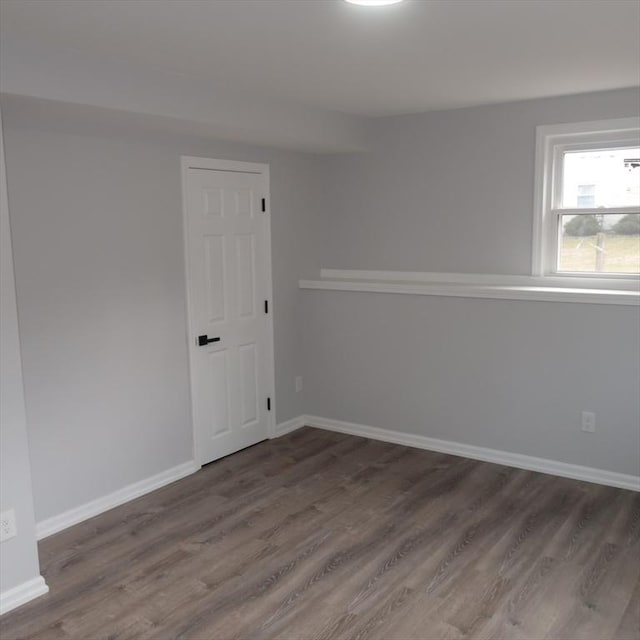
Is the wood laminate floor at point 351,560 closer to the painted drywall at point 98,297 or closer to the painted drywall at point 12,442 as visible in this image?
the painted drywall at point 12,442

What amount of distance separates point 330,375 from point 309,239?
3.66ft

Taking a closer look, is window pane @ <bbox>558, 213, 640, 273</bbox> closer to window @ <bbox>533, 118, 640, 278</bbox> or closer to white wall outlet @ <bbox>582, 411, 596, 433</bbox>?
window @ <bbox>533, 118, 640, 278</bbox>

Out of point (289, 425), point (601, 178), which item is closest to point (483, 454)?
point (289, 425)

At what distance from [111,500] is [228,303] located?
1507mm

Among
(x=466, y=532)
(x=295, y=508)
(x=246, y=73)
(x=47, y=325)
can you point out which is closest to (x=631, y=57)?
(x=246, y=73)

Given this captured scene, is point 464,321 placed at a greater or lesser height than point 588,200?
lesser

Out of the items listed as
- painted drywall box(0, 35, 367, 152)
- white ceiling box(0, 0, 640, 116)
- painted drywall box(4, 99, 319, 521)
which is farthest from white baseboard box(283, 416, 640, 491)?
white ceiling box(0, 0, 640, 116)

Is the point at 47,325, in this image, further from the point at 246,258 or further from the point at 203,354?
the point at 246,258

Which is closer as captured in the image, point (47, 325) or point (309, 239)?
point (47, 325)

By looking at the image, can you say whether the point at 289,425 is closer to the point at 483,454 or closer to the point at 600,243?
the point at 483,454

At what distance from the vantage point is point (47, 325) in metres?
3.37

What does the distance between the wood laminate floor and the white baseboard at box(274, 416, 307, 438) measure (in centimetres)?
69

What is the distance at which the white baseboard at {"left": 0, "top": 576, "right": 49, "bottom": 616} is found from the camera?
9.16 feet

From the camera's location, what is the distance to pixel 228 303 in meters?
4.50
